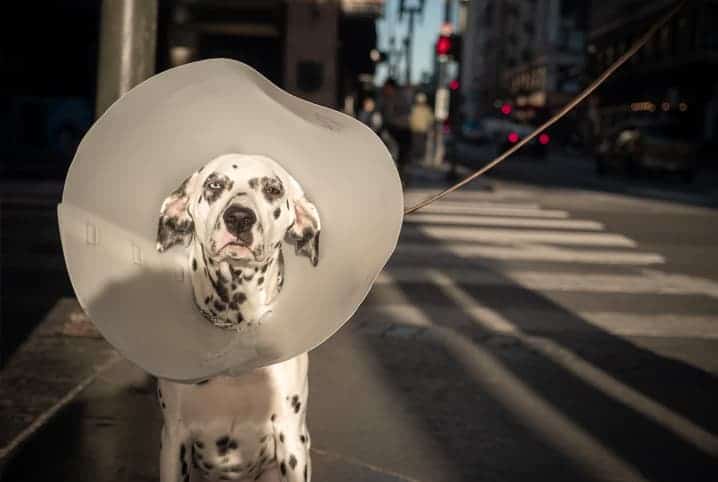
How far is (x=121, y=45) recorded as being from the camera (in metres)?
4.79

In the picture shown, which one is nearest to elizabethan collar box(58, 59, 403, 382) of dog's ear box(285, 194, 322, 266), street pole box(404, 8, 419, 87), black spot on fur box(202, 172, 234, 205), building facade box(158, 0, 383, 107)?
dog's ear box(285, 194, 322, 266)

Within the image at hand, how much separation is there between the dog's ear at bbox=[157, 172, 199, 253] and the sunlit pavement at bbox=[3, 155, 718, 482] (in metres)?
1.43

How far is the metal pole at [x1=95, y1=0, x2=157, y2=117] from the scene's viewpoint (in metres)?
4.78

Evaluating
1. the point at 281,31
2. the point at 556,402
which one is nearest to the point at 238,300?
the point at 556,402

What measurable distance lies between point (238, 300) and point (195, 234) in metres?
0.18

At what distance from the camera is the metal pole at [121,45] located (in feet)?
15.7

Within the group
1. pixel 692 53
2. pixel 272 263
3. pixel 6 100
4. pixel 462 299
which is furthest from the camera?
pixel 692 53

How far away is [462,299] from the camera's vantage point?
657 centimetres

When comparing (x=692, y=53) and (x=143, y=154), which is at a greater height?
(x=692, y=53)

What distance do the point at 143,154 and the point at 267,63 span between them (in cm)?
1747

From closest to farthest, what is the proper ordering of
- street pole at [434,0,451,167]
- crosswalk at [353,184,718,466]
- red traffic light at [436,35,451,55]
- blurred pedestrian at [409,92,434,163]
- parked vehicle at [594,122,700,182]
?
crosswalk at [353,184,718,466] → red traffic light at [436,35,451,55] → street pole at [434,0,451,167] → blurred pedestrian at [409,92,434,163] → parked vehicle at [594,122,700,182]

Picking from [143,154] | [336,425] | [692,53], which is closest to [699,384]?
[336,425]

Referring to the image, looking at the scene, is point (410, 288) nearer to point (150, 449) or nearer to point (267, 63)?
point (150, 449)

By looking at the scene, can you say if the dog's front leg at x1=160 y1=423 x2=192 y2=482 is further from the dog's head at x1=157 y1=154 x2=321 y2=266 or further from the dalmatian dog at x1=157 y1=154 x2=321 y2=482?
the dog's head at x1=157 y1=154 x2=321 y2=266
